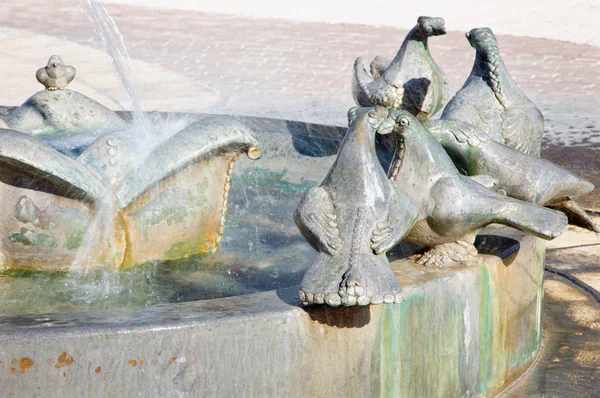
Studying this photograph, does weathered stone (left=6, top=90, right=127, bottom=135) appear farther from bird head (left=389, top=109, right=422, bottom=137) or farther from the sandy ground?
the sandy ground

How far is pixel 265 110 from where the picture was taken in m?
8.52

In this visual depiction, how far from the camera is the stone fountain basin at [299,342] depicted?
245cm

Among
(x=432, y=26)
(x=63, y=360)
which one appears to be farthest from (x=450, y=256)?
(x=63, y=360)

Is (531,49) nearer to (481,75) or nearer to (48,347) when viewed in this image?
(481,75)

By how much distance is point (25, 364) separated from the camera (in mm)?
2426

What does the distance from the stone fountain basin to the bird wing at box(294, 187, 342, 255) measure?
18cm

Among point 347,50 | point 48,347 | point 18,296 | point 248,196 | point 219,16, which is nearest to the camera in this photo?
point 48,347

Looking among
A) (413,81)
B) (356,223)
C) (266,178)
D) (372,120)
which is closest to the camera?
(356,223)

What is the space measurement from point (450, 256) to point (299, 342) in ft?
2.25

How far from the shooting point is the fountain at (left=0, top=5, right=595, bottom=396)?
253cm

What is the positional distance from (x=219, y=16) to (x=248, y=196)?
907cm

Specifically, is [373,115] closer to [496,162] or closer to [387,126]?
[387,126]

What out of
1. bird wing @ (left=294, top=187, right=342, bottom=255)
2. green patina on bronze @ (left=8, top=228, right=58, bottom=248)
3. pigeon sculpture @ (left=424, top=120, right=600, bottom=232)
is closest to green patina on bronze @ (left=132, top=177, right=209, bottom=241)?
green patina on bronze @ (left=8, top=228, right=58, bottom=248)

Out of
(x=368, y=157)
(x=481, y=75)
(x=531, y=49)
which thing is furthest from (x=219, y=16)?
(x=368, y=157)
